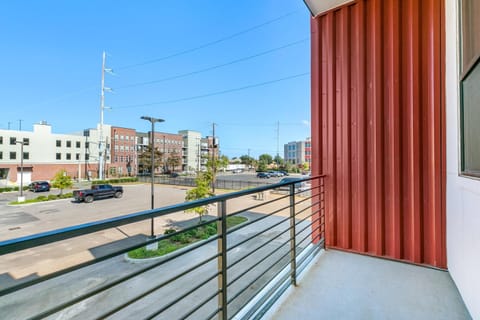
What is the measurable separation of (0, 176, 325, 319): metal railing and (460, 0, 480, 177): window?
3.08 ft

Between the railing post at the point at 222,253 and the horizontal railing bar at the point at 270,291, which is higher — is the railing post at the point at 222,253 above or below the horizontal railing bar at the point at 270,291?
above

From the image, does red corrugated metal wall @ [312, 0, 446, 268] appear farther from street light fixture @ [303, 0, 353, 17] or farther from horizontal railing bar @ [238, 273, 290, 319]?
horizontal railing bar @ [238, 273, 290, 319]

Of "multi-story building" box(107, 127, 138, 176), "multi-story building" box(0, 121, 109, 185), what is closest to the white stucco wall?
"multi-story building" box(0, 121, 109, 185)

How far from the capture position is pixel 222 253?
3.34 ft

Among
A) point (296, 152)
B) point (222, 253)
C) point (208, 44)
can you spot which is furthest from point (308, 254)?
point (296, 152)

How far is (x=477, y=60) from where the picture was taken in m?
1.09

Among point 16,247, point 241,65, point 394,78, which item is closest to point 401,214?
point 394,78

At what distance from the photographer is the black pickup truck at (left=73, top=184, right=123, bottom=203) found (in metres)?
12.3

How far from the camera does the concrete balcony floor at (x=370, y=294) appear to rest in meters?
1.33

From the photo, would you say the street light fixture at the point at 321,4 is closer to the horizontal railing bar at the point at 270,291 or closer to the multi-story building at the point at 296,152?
the horizontal railing bar at the point at 270,291

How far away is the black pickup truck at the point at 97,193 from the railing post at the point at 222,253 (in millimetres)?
14139

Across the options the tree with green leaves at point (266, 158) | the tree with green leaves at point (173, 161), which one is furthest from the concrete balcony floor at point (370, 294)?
the tree with green leaves at point (266, 158)

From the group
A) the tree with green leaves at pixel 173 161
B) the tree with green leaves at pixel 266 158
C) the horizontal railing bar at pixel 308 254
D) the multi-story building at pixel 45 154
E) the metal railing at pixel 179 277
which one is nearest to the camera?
the metal railing at pixel 179 277

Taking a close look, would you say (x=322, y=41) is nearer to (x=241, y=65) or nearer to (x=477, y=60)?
(x=477, y=60)
